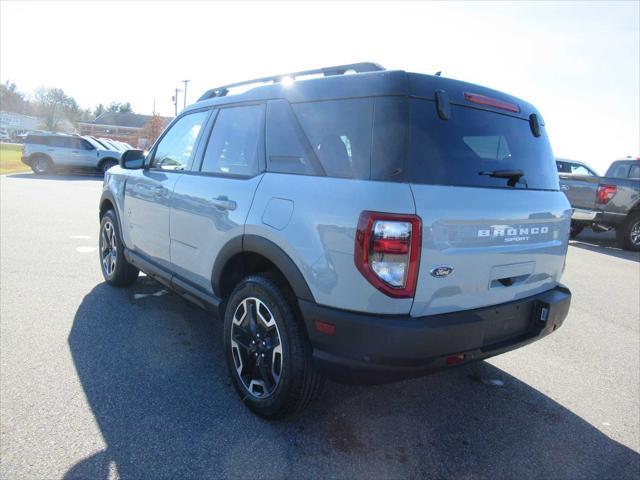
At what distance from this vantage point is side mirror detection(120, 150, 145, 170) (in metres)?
4.28

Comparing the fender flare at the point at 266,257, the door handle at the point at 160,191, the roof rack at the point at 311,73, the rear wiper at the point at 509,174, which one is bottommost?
the fender flare at the point at 266,257

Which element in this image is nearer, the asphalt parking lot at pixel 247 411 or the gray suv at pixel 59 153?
the asphalt parking lot at pixel 247 411

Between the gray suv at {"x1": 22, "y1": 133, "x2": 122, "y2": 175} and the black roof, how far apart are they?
1968 cm

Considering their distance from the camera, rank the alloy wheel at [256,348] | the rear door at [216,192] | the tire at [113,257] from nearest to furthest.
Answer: the alloy wheel at [256,348] < the rear door at [216,192] < the tire at [113,257]

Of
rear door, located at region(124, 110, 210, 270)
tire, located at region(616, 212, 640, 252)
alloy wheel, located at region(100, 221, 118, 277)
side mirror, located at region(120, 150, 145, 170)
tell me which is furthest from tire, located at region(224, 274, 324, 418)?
tire, located at region(616, 212, 640, 252)

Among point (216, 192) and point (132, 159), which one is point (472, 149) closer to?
point (216, 192)

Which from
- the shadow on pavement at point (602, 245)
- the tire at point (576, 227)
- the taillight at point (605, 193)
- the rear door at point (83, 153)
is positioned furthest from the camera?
the rear door at point (83, 153)

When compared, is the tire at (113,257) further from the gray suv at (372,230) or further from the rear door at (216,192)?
the gray suv at (372,230)

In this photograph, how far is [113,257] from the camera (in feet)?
16.4

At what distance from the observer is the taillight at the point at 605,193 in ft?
32.9

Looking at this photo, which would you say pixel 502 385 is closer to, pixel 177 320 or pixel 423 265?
pixel 423 265

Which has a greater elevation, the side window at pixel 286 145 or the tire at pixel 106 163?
the side window at pixel 286 145

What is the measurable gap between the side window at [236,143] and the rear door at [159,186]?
276mm

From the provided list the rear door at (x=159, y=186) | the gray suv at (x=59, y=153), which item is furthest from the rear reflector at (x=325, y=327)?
the gray suv at (x=59, y=153)
